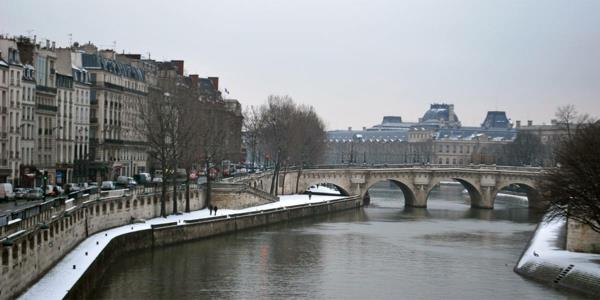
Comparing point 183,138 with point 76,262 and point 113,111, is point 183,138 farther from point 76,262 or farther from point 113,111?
point 76,262

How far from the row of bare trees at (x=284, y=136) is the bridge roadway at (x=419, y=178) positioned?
232cm

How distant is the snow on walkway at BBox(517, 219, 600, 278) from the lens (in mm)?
51656

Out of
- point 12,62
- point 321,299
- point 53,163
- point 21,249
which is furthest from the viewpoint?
point 53,163

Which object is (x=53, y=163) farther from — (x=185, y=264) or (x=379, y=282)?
(x=379, y=282)

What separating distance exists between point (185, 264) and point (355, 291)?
36.6 feet

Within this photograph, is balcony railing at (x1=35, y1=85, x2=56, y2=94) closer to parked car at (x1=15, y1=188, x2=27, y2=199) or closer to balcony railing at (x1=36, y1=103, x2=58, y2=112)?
balcony railing at (x1=36, y1=103, x2=58, y2=112)

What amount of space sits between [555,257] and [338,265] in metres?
11.8

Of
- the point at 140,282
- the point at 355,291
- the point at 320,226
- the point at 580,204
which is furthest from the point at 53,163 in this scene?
the point at 580,204

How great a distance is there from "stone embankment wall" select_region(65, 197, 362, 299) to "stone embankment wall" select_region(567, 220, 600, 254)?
76.6ft

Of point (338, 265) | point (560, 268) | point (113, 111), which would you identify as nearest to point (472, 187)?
point (113, 111)

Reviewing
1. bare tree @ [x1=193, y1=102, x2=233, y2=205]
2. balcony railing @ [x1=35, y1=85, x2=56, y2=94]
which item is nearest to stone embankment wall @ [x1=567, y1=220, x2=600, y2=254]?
bare tree @ [x1=193, y1=102, x2=233, y2=205]

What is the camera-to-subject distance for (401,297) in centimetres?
4769

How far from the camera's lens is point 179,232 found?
64688 mm

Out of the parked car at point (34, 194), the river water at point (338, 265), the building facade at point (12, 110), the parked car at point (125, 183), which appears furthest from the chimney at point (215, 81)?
the parked car at point (34, 194)
